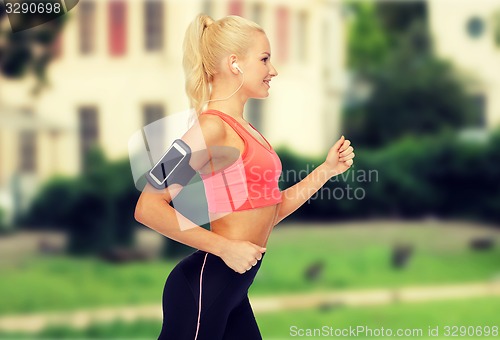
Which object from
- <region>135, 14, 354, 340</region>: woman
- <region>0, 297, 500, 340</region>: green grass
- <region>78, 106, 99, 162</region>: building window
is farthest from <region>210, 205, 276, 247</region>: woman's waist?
<region>78, 106, 99, 162</region>: building window

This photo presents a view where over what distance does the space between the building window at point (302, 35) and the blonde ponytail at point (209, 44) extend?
693 centimetres

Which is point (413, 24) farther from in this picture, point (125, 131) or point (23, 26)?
point (23, 26)

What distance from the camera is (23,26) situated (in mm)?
8398

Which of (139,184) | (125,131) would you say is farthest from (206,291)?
(125,131)

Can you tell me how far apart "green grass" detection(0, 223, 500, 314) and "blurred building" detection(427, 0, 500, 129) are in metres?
1.49

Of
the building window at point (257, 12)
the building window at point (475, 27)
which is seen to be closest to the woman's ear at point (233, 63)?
the building window at point (257, 12)

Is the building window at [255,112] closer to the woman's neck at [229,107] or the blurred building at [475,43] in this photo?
the blurred building at [475,43]

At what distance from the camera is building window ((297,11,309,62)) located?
920 cm

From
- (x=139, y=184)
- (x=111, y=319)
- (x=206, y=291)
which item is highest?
(x=139, y=184)

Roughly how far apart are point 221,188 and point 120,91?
22.4 ft

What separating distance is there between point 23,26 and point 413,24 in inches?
171

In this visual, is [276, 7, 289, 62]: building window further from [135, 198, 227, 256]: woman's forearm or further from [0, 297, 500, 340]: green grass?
[135, 198, 227, 256]: woman's forearm

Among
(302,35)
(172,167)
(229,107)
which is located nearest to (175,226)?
(172,167)

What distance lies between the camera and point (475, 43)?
9.73 m
